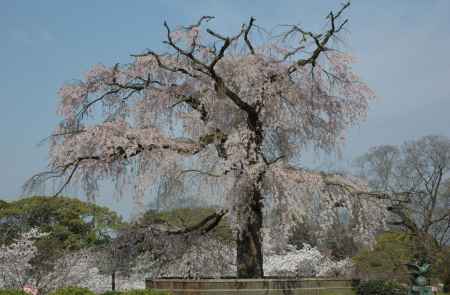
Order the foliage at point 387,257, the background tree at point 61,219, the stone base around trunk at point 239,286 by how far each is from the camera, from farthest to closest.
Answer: the background tree at point 61,219, the foliage at point 387,257, the stone base around trunk at point 239,286

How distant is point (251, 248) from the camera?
14398 mm

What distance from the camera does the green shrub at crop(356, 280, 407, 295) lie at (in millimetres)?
20756

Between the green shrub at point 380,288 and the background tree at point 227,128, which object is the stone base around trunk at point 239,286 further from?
the green shrub at point 380,288

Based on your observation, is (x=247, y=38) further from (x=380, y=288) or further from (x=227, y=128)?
(x=380, y=288)

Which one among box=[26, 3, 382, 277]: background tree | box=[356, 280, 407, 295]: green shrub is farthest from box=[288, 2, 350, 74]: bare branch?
box=[356, 280, 407, 295]: green shrub

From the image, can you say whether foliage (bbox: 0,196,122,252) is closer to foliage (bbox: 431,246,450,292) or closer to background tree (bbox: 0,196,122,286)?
background tree (bbox: 0,196,122,286)

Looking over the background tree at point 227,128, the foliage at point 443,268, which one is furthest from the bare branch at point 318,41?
the foliage at point 443,268

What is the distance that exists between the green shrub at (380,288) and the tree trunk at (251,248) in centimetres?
730

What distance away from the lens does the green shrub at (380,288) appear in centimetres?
2076

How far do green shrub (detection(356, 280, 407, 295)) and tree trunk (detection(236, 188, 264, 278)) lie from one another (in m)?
7.30

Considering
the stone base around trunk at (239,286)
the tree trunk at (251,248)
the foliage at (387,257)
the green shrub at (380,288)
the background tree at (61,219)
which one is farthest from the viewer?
the background tree at (61,219)

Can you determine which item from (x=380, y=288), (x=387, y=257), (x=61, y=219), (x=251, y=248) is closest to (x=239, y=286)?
(x=251, y=248)

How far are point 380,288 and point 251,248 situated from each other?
8.63m

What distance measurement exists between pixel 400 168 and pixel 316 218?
2863 centimetres
